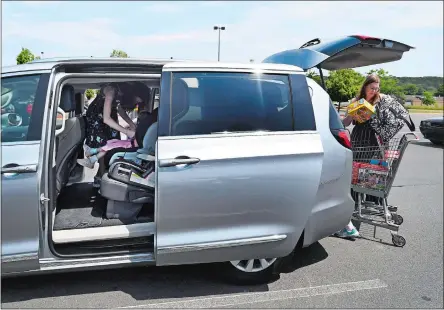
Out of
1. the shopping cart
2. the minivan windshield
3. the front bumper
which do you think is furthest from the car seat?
the front bumper

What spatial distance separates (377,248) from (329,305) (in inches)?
54.0

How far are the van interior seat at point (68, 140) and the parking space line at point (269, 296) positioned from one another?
155 cm

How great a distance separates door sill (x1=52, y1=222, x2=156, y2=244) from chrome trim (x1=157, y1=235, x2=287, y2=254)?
21 cm

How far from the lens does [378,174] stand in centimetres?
426

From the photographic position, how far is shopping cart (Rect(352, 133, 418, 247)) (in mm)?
4195

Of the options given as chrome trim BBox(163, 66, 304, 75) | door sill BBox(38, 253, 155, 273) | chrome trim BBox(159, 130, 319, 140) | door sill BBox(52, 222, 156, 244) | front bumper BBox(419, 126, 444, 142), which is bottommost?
front bumper BBox(419, 126, 444, 142)

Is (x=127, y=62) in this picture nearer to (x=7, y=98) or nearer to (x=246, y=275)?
(x=7, y=98)

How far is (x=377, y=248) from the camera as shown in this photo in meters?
4.12

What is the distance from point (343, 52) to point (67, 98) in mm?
2683

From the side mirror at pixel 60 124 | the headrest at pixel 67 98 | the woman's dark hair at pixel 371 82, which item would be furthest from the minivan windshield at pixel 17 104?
the woman's dark hair at pixel 371 82

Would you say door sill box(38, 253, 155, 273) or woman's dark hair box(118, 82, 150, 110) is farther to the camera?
woman's dark hair box(118, 82, 150, 110)

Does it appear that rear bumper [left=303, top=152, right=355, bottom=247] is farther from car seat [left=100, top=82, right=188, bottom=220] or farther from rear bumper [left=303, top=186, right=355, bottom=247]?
car seat [left=100, top=82, right=188, bottom=220]

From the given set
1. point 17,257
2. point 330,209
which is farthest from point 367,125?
point 17,257

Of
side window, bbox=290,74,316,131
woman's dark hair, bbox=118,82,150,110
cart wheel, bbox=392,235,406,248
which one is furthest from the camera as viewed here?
woman's dark hair, bbox=118,82,150,110
